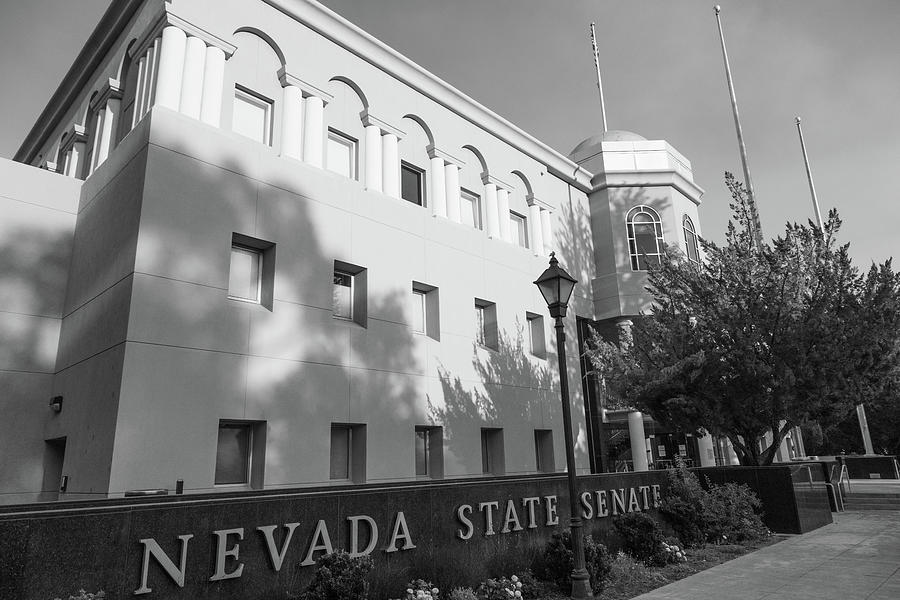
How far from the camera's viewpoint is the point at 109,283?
12.7m

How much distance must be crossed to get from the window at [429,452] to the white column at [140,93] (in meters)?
10.8

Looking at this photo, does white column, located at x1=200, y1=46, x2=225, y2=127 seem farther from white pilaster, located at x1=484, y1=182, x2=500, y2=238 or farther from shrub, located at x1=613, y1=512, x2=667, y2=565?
shrub, located at x1=613, y1=512, x2=667, y2=565

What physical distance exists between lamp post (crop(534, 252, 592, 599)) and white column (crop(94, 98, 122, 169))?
12.8m

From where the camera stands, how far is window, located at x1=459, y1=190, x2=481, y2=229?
21.2 metres

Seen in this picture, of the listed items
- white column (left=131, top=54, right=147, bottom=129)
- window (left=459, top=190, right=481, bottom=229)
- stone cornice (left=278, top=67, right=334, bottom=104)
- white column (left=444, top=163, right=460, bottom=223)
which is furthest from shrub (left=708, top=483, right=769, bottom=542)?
white column (left=131, top=54, right=147, bottom=129)

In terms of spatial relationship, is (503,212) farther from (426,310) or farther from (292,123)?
(292,123)

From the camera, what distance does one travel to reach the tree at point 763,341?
1477 cm

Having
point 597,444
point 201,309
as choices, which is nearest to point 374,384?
point 201,309

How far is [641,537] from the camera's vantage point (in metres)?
11.7

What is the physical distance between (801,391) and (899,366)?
10.2 ft

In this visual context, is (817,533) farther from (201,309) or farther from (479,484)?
(201,309)

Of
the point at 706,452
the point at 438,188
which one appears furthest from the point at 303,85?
the point at 706,452

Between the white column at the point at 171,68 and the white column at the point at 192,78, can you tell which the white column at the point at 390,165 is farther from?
the white column at the point at 171,68

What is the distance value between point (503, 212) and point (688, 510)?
12657mm
